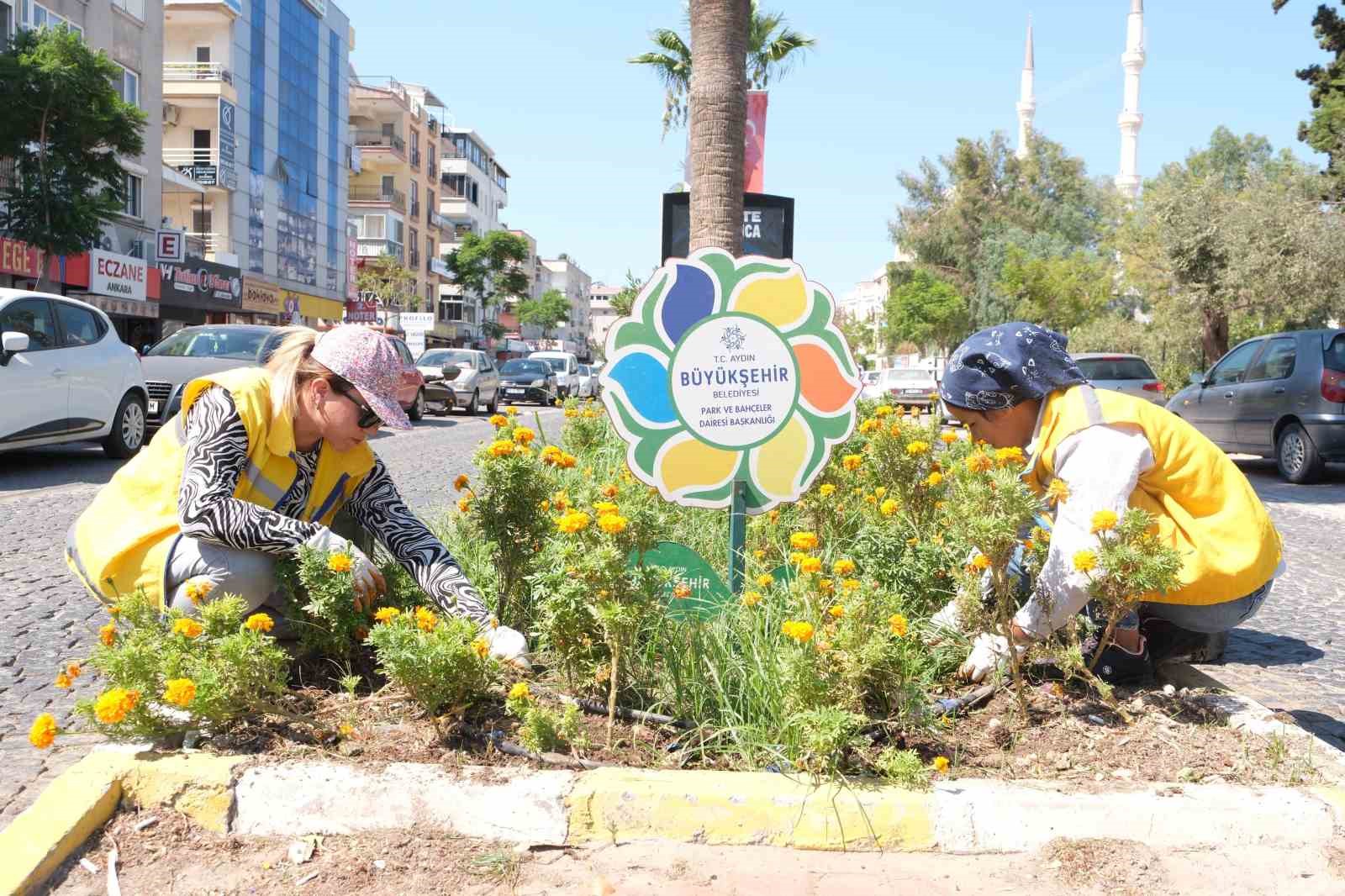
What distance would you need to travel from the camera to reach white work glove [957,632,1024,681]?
330 centimetres

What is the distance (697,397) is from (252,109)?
4592 cm

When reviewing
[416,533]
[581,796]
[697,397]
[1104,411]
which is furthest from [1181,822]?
[416,533]

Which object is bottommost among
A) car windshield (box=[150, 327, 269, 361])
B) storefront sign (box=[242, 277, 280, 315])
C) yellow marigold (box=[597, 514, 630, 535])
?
yellow marigold (box=[597, 514, 630, 535])

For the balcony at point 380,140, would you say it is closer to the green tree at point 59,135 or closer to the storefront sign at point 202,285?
the storefront sign at point 202,285

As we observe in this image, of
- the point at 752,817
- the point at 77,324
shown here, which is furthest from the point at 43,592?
the point at 77,324

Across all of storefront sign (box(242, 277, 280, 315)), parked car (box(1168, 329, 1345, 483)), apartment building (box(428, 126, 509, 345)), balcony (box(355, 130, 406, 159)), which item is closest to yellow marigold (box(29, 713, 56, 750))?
parked car (box(1168, 329, 1345, 483))

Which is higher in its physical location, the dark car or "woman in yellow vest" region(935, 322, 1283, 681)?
the dark car

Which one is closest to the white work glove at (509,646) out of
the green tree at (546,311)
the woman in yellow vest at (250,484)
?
the woman in yellow vest at (250,484)

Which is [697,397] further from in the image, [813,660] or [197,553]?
[197,553]

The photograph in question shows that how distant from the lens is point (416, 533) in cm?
365

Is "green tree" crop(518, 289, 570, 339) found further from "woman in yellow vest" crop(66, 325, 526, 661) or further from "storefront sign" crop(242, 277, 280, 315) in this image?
"woman in yellow vest" crop(66, 325, 526, 661)

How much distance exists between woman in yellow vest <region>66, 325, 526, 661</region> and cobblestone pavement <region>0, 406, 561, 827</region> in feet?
1.66

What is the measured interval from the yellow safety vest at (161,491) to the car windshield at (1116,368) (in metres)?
15.9

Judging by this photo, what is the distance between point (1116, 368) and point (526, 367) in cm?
2145
